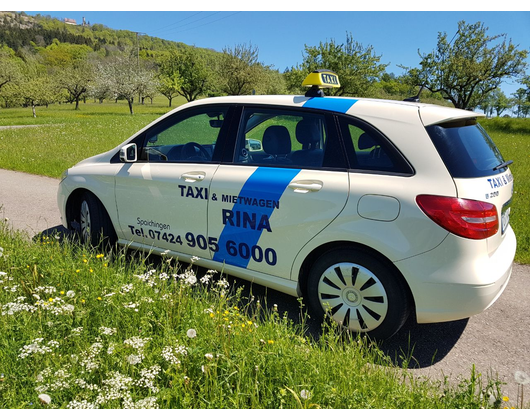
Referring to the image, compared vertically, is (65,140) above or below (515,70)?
below

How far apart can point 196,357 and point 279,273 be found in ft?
3.90

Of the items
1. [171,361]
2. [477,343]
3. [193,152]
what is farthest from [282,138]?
[477,343]

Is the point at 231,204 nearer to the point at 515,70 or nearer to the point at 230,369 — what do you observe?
the point at 230,369

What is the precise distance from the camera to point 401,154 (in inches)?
116

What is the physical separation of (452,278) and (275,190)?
4.64 ft

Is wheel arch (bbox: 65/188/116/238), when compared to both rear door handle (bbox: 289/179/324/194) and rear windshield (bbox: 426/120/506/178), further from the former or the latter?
rear windshield (bbox: 426/120/506/178)

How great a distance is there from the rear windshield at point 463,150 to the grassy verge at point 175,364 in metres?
1.33

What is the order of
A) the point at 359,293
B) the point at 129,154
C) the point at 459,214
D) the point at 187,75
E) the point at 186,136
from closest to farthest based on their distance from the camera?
1. the point at 459,214
2. the point at 359,293
3. the point at 186,136
4. the point at 129,154
5. the point at 187,75

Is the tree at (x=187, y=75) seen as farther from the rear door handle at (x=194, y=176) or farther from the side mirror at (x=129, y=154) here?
the rear door handle at (x=194, y=176)

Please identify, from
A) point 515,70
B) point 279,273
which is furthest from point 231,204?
point 515,70

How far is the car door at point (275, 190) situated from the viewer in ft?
10.5

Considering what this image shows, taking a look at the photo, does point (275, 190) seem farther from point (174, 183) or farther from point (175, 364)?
point (175, 364)

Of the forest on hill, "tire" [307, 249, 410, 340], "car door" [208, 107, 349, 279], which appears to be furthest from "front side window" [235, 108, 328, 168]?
the forest on hill

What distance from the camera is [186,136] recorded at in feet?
14.1
